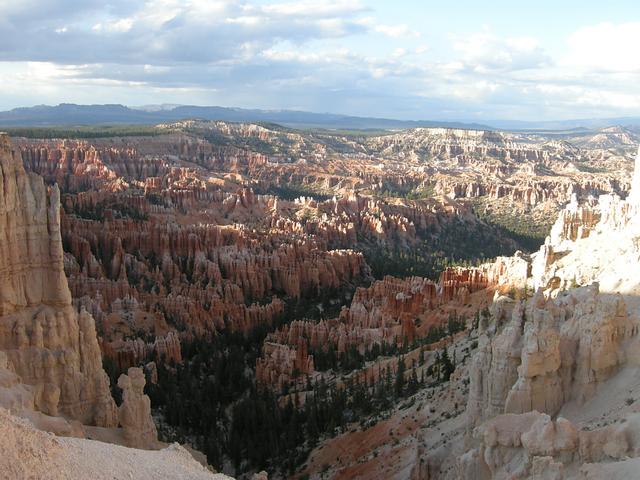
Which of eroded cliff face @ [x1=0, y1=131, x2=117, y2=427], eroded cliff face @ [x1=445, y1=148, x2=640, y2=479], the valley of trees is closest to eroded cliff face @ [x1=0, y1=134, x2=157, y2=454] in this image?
eroded cliff face @ [x1=0, y1=131, x2=117, y2=427]

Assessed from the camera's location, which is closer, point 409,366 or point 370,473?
point 370,473

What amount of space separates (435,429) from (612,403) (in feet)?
20.7

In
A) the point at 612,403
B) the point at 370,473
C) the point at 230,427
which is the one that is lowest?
the point at 230,427

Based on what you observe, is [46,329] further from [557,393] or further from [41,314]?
[557,393]

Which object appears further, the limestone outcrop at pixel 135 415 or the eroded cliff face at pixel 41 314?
the eroded cliff face at pixel 41 314

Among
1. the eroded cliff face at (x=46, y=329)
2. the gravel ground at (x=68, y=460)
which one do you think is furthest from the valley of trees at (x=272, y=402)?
the gravel ground at (x=68, y=460)

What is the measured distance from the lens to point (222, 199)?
3263 inches

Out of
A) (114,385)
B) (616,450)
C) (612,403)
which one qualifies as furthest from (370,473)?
(114,385)

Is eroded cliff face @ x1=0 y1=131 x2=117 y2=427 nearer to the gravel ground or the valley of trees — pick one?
the valley of trees

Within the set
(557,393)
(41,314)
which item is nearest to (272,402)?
(41,314)

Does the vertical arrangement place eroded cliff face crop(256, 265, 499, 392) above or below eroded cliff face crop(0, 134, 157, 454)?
below

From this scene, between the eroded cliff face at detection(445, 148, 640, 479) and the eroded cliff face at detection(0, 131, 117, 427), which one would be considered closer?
the eroded cliff face at detection(445, 148, 640, 479)

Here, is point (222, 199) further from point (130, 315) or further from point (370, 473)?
point (370, 473)

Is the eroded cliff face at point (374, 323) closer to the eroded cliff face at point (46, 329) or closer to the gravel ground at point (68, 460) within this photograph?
the eroded cliff face at point (46, 329)
